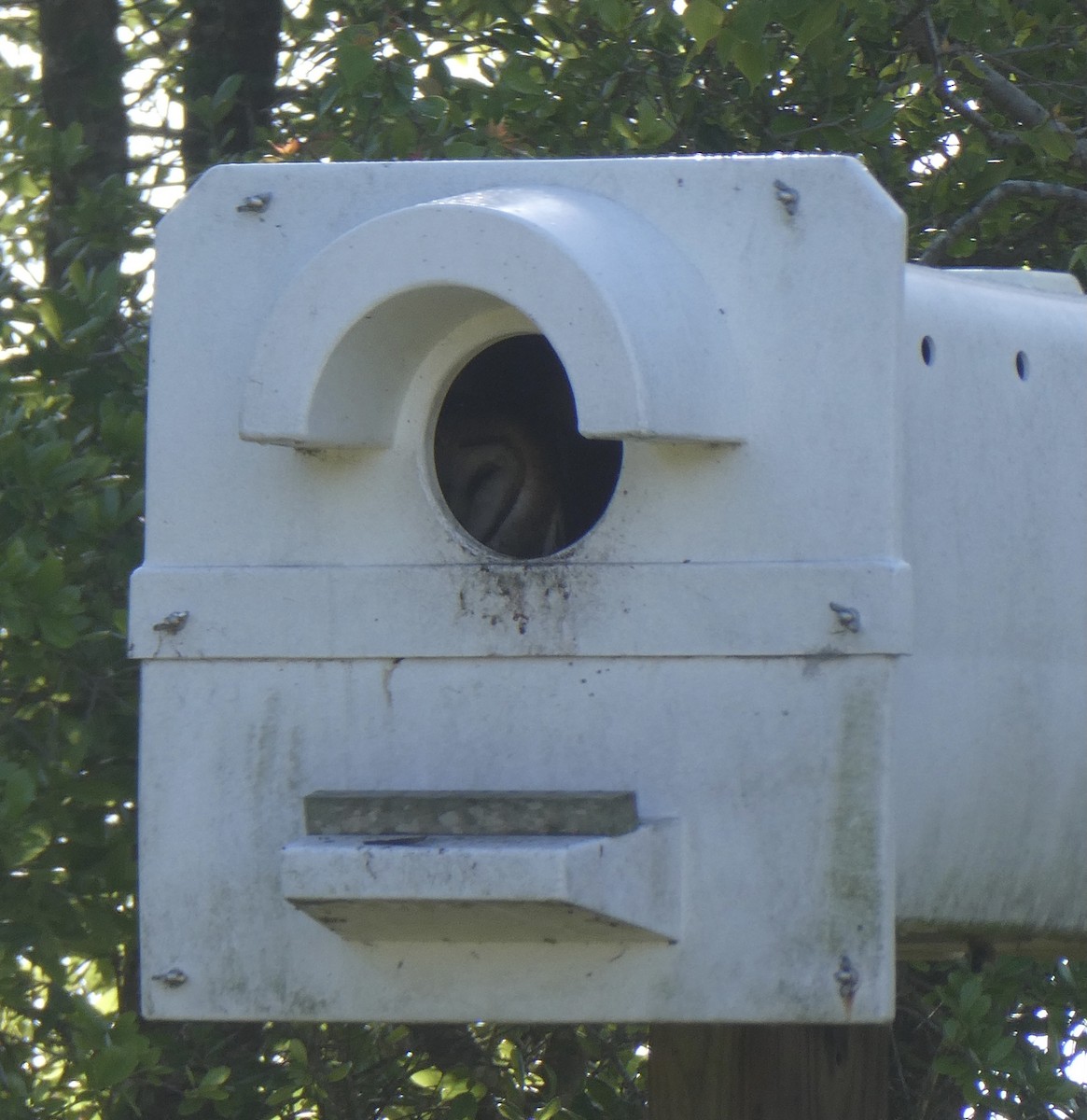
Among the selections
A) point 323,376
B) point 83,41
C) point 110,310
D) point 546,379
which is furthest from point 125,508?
point 83,41

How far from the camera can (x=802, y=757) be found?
2066 millimetres

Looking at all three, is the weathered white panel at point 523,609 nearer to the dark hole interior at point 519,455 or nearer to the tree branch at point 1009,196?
the dark hole interior at point 519,455

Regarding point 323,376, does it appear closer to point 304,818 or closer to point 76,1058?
point 304,818

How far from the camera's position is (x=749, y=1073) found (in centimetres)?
272

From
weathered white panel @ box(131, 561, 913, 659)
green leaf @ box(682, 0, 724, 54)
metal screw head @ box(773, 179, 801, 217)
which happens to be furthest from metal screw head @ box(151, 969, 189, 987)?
green leaf @ box(682, 0, 724, 54)

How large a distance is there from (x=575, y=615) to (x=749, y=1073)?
0.93 m

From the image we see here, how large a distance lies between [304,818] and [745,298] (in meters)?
0.76

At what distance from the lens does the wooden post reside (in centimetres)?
271

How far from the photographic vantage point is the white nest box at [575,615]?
2.04 m

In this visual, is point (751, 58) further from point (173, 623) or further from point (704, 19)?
point (173, 623)

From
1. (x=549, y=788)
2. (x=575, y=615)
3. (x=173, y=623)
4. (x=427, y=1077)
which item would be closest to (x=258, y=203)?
(x=173, y=623)

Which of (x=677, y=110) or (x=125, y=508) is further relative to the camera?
(x=677, y=110)

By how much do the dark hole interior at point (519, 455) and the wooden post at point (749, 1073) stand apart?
746 mm

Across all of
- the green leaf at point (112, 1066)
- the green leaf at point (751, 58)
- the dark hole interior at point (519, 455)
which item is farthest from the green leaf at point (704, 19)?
the green leaf at point (112, 1066)
